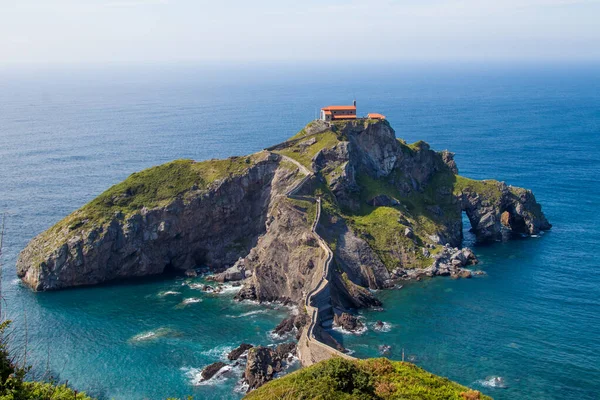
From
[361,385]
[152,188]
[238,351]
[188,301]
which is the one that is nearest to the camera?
[361,385]

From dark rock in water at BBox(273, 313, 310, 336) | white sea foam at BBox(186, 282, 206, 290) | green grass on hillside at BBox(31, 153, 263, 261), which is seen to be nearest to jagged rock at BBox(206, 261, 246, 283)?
white sea foam at BBox(186, 282, 206, 290)

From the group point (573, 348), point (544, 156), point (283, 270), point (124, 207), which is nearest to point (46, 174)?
point (124, 207)

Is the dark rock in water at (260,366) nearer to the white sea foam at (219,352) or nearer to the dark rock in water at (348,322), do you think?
the white sea foam at (219,352)

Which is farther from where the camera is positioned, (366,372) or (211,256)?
(211,256)

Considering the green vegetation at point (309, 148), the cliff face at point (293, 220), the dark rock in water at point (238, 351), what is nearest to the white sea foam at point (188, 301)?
the cliff face at point (293, 220)

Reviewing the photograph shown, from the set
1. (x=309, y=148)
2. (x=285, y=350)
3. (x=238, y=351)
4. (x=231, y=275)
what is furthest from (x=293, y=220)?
(x=238, y=351)

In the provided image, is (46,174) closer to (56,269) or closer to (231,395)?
(56,269)

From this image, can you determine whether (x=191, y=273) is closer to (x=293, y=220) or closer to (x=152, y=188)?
(x=152, y=188)
